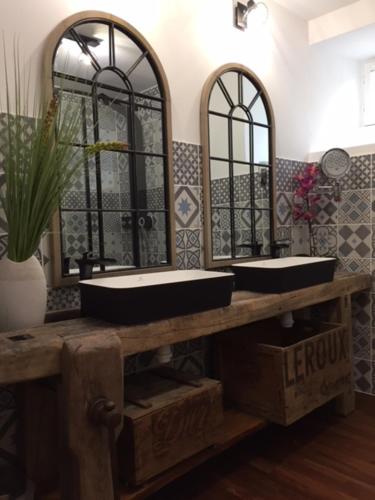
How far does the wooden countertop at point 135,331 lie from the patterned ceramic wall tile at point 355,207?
74 centimetres

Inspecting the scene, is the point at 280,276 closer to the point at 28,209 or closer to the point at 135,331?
the point at 135,331

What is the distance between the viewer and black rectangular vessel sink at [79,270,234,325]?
50.6 inches

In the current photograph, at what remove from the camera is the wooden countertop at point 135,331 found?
102 cm

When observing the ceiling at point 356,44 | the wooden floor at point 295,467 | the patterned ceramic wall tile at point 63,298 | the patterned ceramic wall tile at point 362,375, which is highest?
the ceiling at point 356,44

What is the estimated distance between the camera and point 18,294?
125 cm

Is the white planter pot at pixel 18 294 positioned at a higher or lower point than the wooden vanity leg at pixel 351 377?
higher

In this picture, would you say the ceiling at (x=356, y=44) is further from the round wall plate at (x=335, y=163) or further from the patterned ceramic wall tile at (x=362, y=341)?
the patterned ceramic wall tile at (x=362, y=341)

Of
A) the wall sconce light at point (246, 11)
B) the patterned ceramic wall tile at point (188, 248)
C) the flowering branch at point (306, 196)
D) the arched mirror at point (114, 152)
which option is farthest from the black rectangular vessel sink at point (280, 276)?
the wall sconce light at point (246, 11)

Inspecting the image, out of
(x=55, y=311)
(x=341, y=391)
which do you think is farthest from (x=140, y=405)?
(x=341, y=391)

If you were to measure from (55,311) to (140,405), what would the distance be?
0.47 meters

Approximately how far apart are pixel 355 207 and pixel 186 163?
118 cm

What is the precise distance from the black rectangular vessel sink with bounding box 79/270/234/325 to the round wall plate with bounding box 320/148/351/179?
137 centimetres

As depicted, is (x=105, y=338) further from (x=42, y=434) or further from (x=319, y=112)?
(x=319, y=112)

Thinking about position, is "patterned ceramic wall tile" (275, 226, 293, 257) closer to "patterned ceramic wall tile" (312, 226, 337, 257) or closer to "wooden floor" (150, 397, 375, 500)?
"patterned ceramic wall tile" (312, 226, 337, 257)
